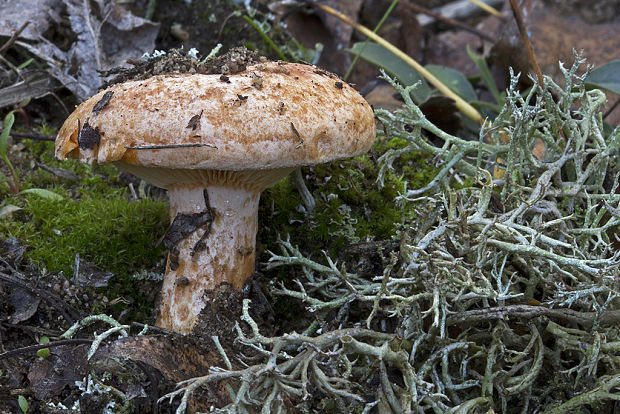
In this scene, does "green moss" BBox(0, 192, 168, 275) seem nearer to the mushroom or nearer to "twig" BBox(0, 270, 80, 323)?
"twig" BBox(0, 270, 80, 323)

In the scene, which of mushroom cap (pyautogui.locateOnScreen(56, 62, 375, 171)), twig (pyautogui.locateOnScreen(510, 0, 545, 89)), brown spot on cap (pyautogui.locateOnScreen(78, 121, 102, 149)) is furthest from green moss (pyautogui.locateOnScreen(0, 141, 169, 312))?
twig (pyautogui.locateOnScreen(510, 0, 545, 89))

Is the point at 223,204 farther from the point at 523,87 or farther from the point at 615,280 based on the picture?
the point at 523,87

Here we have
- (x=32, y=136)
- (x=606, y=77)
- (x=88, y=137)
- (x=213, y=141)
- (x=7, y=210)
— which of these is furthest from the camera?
(x=606, y=77)

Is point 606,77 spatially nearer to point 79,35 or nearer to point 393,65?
point 393,65

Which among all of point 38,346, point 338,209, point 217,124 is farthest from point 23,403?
point 338,209

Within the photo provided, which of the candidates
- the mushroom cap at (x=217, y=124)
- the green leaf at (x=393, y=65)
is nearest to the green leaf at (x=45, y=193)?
the mushroom cap at (x=217, y=124)

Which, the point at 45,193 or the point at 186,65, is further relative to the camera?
the point at 45,193
